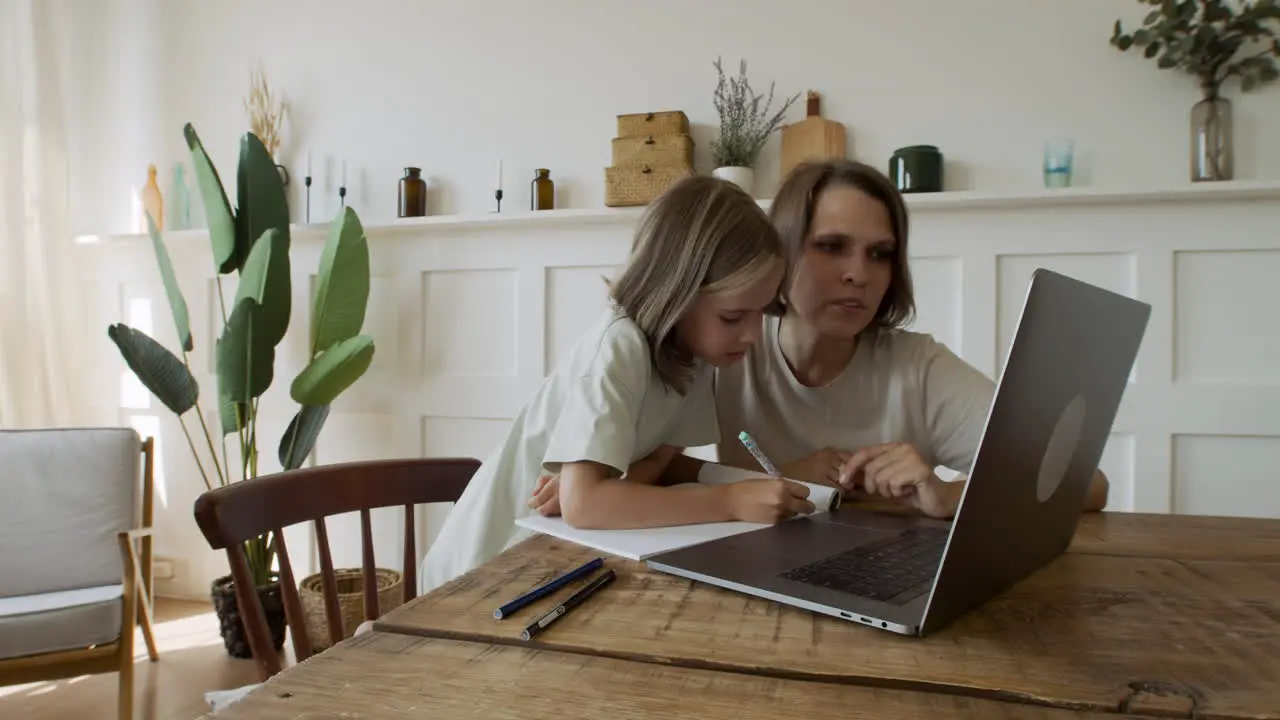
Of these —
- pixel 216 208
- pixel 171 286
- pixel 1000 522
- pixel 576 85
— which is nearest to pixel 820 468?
pixel 1000 522

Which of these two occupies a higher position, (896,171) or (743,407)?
(896,171)

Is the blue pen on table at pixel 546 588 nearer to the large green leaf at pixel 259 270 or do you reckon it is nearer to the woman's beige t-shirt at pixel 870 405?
the woman's beige t-shirt at pixel 870 405

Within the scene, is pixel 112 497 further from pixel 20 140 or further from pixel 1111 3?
pixel 1111 3

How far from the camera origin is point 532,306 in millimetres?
2713

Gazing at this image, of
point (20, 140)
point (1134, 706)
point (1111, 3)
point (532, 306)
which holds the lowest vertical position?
point (1134, 706)

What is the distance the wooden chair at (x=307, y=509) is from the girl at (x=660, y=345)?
0.06 m

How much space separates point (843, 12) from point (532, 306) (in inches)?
51.4

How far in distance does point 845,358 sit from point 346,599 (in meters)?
1.73

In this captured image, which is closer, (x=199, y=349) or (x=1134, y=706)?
(x=1134, y=706)

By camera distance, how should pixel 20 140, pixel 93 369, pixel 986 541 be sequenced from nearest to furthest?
1. pixel 986 541
2. pixel 20 140
3. pixel 93 369

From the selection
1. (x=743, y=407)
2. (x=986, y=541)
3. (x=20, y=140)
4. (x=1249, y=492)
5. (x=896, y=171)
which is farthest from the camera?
(x=20, y=140)

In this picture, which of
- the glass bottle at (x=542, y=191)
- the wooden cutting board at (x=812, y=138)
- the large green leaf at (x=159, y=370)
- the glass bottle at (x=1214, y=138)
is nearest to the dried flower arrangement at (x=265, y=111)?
the large green leaf at (x=159, y=370)

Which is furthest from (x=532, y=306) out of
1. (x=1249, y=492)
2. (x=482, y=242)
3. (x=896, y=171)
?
(x=1249, y=492)

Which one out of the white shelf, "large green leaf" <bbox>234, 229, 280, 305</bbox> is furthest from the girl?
"large green leaf" <bbox>234, 229, 280, 305</bbox>
